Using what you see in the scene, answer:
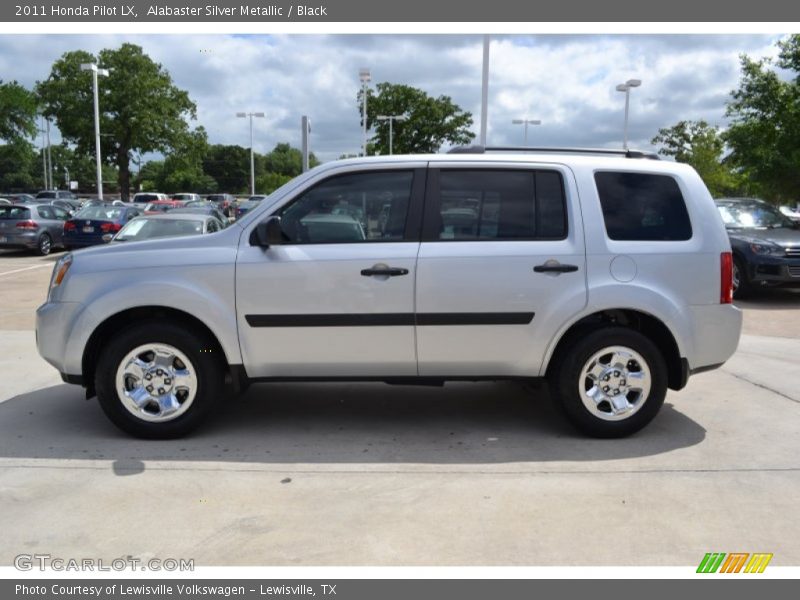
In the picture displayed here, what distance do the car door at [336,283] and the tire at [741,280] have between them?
8820mm

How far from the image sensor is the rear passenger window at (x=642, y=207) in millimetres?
4805

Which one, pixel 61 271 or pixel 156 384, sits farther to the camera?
pixel 61 271

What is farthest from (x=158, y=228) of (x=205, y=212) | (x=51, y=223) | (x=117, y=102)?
(x=117, y=102)

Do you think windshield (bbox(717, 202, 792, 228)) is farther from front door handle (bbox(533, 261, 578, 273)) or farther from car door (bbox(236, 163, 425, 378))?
car door (bbox(236, 163, 425, 378))

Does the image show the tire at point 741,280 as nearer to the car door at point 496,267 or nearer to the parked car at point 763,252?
the parked car at point 763,252

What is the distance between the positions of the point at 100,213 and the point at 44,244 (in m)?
1.96

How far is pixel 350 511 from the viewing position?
12.4 feet

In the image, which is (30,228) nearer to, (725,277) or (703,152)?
(725,277)

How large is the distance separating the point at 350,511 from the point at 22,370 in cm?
449

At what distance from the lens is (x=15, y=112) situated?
3856 centimetres

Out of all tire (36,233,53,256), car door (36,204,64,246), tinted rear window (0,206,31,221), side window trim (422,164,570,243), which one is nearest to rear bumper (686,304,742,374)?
side window trim (422,164,570,243)

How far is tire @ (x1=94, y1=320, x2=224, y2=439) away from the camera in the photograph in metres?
4.68

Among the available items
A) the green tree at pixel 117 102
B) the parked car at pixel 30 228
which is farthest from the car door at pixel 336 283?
the green tree at pixel 117 102

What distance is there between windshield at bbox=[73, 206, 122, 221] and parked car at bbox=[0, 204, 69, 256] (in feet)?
3.51
